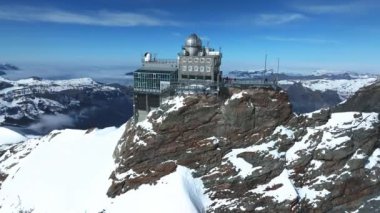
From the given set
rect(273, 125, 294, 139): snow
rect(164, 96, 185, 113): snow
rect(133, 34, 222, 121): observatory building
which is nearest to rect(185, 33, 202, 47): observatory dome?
rect(133, 34, 222, 121): observatory building

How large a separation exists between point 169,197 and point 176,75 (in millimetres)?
36874

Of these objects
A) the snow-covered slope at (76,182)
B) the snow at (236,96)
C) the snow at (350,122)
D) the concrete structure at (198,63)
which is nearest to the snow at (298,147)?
the snow at (350,122)

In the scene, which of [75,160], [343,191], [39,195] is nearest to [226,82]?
[343,191]

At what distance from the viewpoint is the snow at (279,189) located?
102m

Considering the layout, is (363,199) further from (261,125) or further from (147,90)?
(147,90)

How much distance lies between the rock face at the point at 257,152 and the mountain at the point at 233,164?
23cm

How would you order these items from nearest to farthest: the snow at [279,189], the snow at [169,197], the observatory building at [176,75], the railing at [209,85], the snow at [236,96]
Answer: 1. the snow at [169,197]
2. the snow at [279,189]
3. the snow at [236,96]
4. the railing at [209,85]
5. the observatory building at [176,75]

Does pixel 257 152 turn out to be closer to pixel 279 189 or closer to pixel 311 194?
pixel 279 189

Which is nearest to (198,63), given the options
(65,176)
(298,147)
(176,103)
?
(176,103)

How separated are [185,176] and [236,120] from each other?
60.1 ft

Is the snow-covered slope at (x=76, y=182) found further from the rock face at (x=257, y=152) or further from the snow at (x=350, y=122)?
the snow at (x=350, y=122)

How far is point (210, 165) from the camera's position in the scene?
353 ft

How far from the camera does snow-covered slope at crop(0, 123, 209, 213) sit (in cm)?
10150

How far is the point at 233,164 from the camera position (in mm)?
107188
